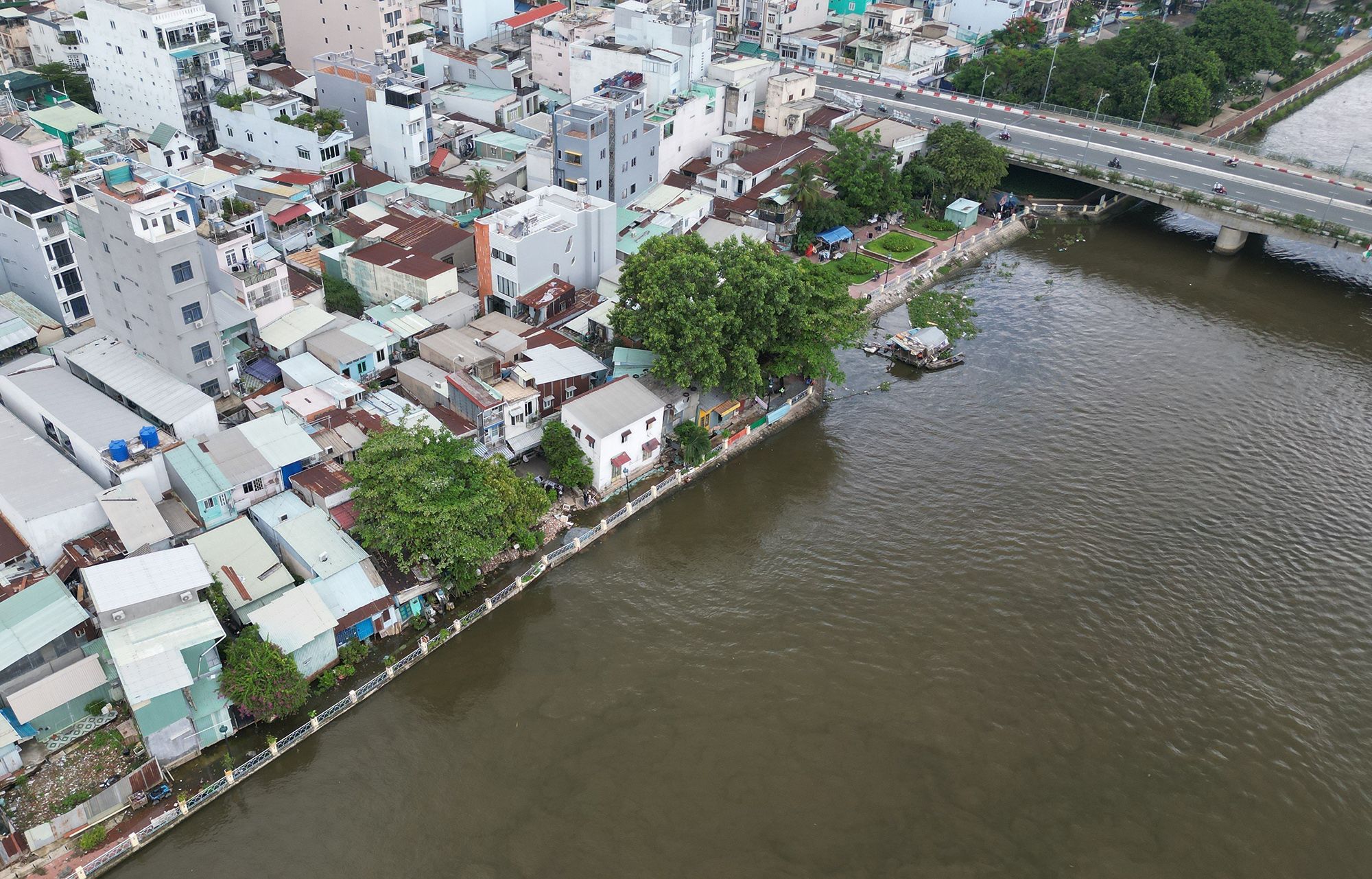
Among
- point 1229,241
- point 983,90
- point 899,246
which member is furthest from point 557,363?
point 983,90

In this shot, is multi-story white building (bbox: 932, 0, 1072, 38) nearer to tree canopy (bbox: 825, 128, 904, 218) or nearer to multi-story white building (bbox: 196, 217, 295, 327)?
tree canopy (bbox: 825, 128, 904, 218)

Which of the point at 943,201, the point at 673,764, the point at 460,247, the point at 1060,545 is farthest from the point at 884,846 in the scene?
the point at 943,201

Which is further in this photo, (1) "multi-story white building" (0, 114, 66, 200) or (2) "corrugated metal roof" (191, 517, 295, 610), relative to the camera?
(1) "multi-story white building" (0, 114, 66, 200)

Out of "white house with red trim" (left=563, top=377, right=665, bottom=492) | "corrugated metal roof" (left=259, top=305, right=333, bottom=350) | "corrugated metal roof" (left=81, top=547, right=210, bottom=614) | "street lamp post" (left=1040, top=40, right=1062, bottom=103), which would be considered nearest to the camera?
"corrugated metal roof" (left=81, top=547, right=210, bottom=614)

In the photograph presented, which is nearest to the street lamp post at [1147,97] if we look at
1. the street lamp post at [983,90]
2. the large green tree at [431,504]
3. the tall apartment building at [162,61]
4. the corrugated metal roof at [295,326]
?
the street lamp post at [983,90]

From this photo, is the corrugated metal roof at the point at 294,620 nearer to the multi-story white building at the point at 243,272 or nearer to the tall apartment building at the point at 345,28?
the multi-story white building at the point at 243,272

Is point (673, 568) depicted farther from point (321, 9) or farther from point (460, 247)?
point (321, 9)

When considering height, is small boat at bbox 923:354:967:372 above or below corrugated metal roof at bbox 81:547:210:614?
below

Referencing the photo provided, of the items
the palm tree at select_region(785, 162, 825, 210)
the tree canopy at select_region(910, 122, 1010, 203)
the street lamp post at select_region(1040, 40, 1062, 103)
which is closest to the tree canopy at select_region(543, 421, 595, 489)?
the palm tree at select_region(785, 162, 825, 210)
